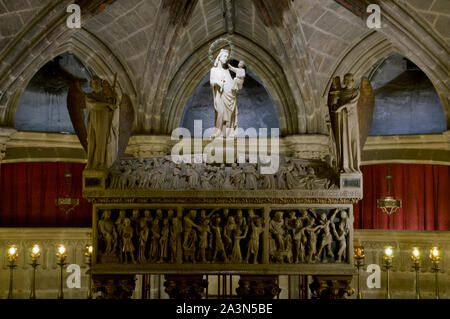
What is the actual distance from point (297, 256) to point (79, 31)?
5.51 m

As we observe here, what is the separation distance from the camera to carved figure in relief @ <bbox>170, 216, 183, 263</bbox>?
6965 millimetres

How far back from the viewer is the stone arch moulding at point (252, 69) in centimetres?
→ 1063

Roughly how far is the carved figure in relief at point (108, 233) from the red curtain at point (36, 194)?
155 inches

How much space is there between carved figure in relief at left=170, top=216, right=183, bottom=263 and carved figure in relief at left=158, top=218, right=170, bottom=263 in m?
0.06

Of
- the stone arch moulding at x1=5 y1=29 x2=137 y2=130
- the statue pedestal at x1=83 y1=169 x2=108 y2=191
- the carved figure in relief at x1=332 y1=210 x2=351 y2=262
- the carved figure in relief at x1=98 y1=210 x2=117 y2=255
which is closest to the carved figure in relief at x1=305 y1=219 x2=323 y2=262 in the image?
the carved figure in relief at x1=332 y1=210 x2=351 y2=262

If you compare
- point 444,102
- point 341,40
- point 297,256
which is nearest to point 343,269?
point 297,256

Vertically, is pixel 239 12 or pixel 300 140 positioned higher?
pixel 239 12

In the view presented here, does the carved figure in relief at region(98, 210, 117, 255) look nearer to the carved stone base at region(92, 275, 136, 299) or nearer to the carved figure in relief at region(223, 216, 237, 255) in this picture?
the carved stone base at region(92, 275, 136, 299)

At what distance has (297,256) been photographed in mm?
6930

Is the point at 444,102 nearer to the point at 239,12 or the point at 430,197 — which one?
the point at 430,197

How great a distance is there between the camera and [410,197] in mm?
10422

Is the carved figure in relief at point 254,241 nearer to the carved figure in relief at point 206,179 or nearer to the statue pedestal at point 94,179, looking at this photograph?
the carved figure in relief at point 206,179

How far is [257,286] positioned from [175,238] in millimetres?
1127

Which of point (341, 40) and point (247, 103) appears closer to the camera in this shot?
point (341, 40)
